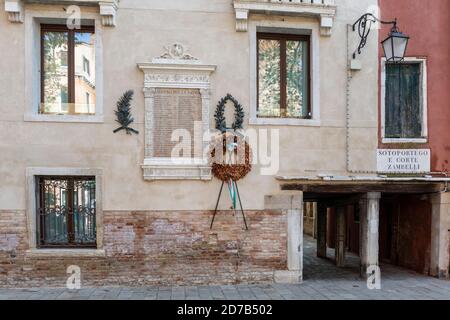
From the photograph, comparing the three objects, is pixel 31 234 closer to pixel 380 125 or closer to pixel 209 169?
pixel 209 169

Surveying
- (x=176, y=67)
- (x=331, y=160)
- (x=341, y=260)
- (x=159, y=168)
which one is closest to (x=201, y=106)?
(x=176, y=67)

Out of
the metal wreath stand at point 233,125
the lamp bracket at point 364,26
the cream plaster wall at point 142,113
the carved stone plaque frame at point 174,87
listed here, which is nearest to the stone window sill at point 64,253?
the cream plaster wall at point 142,113

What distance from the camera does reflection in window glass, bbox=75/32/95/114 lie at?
25.8 feet

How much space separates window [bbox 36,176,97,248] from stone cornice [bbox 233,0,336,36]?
4496mm

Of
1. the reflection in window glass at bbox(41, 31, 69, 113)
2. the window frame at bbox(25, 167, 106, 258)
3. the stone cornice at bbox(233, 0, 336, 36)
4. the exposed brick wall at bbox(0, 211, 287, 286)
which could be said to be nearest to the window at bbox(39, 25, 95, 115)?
the reflection in window glass at bbox(41, 31, 69, 113)

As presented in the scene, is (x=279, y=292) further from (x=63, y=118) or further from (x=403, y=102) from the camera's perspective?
(x=63, y=118)

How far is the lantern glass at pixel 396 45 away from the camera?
24.4 ft

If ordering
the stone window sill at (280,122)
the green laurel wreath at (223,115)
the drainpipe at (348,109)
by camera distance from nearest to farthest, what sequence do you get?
the green laurel wreath at (223,115) < the stone window sill at (280,122) < the drainpipe at (348,109)

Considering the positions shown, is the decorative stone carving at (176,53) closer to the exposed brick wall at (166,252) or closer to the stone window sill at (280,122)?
the stone window sill at (280,122)

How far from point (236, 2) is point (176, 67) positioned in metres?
1.79

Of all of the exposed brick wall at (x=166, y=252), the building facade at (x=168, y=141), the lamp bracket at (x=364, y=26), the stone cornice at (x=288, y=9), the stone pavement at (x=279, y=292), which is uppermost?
the stone cornice at (x=288, y=9)

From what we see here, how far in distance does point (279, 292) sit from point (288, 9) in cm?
563

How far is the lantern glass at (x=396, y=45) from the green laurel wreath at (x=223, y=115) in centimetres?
314

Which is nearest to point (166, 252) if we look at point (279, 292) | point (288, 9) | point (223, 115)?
point (279, 292)
